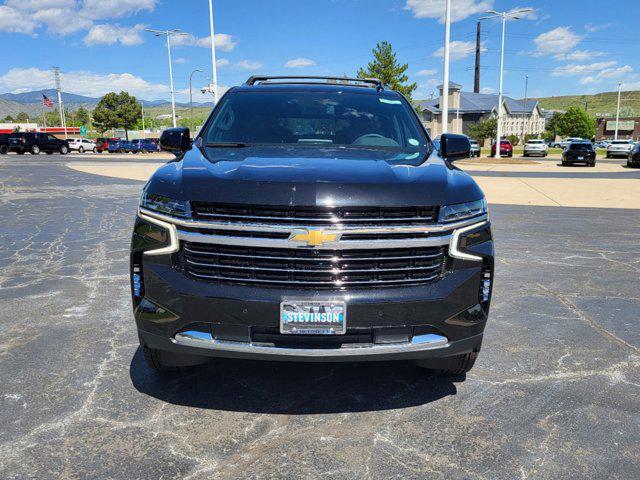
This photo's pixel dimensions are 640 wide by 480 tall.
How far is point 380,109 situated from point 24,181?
17.8 meters

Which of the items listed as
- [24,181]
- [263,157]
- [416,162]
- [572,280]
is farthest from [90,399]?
[24,181]

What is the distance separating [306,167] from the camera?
2.95 m

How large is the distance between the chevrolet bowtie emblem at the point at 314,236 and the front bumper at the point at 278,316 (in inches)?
9.7

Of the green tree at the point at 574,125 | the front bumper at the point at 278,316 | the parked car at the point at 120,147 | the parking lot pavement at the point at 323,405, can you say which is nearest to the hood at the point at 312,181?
the front bumper at the point at 278,316

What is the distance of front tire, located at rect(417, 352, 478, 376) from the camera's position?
3.22 meters

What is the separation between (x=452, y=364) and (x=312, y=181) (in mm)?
1480

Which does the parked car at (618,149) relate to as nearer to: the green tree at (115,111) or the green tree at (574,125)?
the green tree at (574,125)

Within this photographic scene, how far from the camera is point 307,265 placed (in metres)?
2.73

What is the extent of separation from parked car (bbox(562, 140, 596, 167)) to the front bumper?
1218 inches

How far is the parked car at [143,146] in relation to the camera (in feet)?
185

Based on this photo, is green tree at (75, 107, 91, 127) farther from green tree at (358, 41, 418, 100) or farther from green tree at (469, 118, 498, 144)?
green tree at (358, 41, 418, 100)

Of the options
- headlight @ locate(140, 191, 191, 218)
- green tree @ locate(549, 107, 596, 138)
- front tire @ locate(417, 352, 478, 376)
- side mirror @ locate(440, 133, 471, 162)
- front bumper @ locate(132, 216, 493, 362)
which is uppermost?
green tree @ locate(549, 107, 596, 138)

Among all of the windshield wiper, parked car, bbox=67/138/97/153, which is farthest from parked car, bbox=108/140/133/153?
the windshield wiper

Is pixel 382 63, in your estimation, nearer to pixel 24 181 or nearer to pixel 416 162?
pixel 24 181
